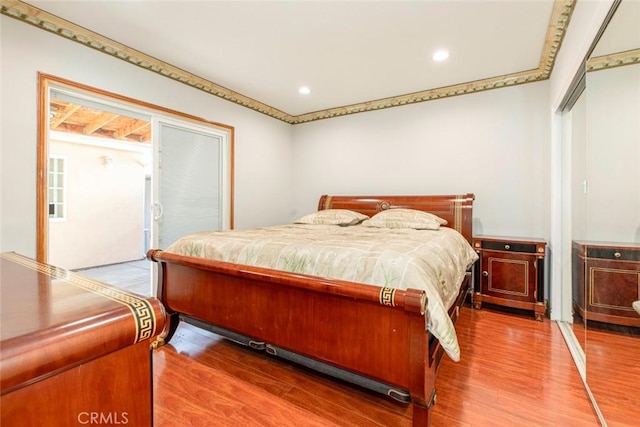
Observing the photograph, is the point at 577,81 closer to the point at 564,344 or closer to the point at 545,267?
the point at 545,267

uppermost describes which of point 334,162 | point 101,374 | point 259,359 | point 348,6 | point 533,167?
point 348,6

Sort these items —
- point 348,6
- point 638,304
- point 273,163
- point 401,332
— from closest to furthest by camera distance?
1. point 401,332
2. point 638,304
3. point 348,6
4. point 273,163

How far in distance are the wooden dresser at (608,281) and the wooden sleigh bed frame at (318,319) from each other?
1.03 metres

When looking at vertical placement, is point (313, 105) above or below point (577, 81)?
above

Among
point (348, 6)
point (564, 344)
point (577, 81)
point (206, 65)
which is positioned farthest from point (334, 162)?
point (564, 344)

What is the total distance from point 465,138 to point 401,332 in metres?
2.94

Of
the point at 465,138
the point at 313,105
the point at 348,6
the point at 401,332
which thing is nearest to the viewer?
the point at 401,332

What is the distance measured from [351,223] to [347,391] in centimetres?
206

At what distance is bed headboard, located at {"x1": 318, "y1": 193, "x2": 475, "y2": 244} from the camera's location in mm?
3311

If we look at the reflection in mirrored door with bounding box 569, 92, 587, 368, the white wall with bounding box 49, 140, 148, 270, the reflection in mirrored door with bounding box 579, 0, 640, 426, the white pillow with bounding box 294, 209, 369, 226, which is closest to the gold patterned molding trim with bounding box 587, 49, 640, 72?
the reflection in mirrored door with bounding box 579, 0, 640, 426

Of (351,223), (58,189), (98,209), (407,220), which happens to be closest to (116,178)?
(98,209)

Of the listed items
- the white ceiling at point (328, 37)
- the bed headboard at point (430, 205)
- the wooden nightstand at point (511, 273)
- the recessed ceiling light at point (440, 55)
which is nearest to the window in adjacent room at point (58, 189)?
the white ceiling at point (328, 37)

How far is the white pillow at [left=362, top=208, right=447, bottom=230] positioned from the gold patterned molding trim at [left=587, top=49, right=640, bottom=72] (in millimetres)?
1660

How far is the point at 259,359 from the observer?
212 centimetres
